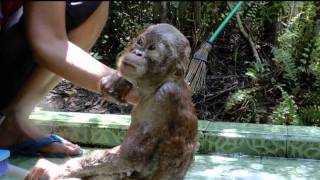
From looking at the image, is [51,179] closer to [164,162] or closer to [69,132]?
[164,162]

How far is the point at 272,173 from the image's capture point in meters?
3.66

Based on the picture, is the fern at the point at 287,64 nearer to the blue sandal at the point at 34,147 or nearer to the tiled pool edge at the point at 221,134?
the tiled pool edge at the point at 221,134

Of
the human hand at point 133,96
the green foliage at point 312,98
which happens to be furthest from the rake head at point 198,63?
the green foliage at point 312,98

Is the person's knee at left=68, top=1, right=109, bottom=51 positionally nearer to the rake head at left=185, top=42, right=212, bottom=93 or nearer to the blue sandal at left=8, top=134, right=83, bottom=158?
the rake head at left=185, top=42, right=212, bottom=93

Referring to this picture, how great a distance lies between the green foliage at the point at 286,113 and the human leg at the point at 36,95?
179cm

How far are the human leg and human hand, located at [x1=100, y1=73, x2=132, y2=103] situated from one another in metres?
0.28

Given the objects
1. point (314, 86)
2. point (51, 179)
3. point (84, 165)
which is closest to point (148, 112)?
point (84, 165)

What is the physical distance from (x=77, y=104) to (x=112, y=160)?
258 cm

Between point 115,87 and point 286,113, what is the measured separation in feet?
8.87

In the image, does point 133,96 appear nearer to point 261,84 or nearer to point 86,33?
point 86,33

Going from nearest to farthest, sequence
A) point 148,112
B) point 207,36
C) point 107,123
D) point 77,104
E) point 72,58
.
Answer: point 148,112 < point 72,58 < point 207,36 < point 107,123 < point 77,104

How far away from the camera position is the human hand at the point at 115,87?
2457 millimetres

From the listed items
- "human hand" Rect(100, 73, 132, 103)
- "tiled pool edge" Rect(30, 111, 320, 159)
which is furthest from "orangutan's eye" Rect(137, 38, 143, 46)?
"tiled pool edge" Rect(30, 111, 320, 159)

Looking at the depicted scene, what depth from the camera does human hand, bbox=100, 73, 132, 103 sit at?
2.46 m
